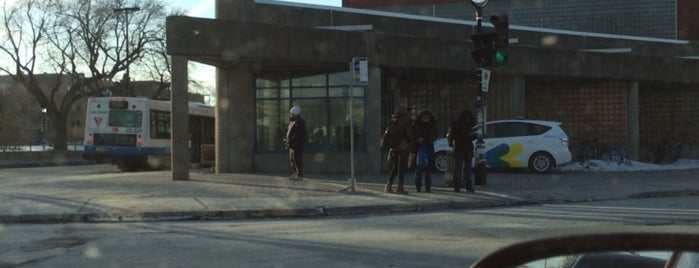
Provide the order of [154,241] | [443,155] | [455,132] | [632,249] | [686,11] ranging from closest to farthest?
[632,249] < [154,241] < [455,132] < [443,155] < [686,11]

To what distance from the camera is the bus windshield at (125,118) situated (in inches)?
921

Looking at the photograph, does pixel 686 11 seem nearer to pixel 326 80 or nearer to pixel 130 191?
pixel 326 80

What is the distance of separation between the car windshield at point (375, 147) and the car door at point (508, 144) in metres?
0.04

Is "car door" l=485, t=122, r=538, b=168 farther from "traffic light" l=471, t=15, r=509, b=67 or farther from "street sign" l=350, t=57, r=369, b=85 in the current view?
"street sign" l=350, t=57, r=369, b=85

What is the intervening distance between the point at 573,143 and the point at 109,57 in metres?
33.1

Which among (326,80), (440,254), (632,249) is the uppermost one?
(326,80)

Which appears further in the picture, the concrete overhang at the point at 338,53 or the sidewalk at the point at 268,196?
the concrete overhang at the point at 338,53

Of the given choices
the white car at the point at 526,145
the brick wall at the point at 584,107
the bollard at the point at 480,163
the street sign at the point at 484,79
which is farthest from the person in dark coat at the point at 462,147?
the brick wall at the point at 584,107

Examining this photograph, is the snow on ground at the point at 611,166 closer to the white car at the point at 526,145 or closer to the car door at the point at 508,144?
the white car at the point at 526,145

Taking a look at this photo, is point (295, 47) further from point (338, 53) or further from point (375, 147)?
point (375, 147)

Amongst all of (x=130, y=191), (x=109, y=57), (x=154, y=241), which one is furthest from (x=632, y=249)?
(x=109, y=57)

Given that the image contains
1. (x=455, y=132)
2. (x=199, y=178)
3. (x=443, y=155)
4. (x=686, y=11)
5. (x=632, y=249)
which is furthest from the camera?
(x=686, y=11)

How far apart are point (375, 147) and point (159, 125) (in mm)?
9765

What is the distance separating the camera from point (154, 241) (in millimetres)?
8328
